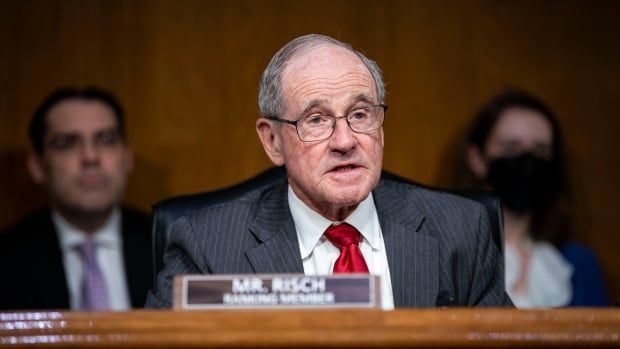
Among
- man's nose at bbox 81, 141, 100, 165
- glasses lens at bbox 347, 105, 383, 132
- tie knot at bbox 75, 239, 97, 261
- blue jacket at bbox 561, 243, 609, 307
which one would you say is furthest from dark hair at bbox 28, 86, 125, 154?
blue jacket at bbox 561, 243, 609, 307

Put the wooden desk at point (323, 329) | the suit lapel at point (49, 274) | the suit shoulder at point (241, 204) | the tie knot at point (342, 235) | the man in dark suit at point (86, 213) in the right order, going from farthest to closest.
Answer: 1. the man in dark suit at point (86, 213)
2. the suit lapel at point (49, 274)
3. the suit shoulder at point (241, 204)
4. the tie knot at point (342, 235)
5. the wooden desk at point (323, 329)

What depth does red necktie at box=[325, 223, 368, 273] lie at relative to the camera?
2.18 m

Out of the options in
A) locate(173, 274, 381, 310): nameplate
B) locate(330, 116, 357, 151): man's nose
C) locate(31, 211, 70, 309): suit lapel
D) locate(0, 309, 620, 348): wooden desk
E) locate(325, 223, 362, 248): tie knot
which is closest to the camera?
locate(0, 309, 620, 348): wooden desk

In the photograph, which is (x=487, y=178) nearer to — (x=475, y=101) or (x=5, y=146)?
(x=475, y=101)

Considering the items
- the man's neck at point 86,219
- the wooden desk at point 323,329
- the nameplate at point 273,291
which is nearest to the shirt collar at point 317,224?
the nameplate at point 273,291

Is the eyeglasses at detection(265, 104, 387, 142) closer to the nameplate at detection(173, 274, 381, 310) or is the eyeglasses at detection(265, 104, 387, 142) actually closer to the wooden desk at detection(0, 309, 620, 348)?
the nameplate at detection(173, 274, 381, 310)

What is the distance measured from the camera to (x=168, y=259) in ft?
7.65

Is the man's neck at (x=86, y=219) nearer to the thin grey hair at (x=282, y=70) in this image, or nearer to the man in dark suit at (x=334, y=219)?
the man in dark suit at (x=334, y=219)

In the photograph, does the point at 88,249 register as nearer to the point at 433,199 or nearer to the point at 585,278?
the point at 433,199

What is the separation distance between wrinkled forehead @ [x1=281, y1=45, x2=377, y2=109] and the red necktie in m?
0.31

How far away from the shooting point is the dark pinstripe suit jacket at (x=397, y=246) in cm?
223

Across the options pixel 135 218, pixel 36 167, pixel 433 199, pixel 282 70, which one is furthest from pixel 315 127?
pixel 36 167

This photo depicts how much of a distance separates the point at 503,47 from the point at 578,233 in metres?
0.82

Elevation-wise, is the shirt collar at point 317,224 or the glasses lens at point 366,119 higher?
the glasses lens at point 366,119
